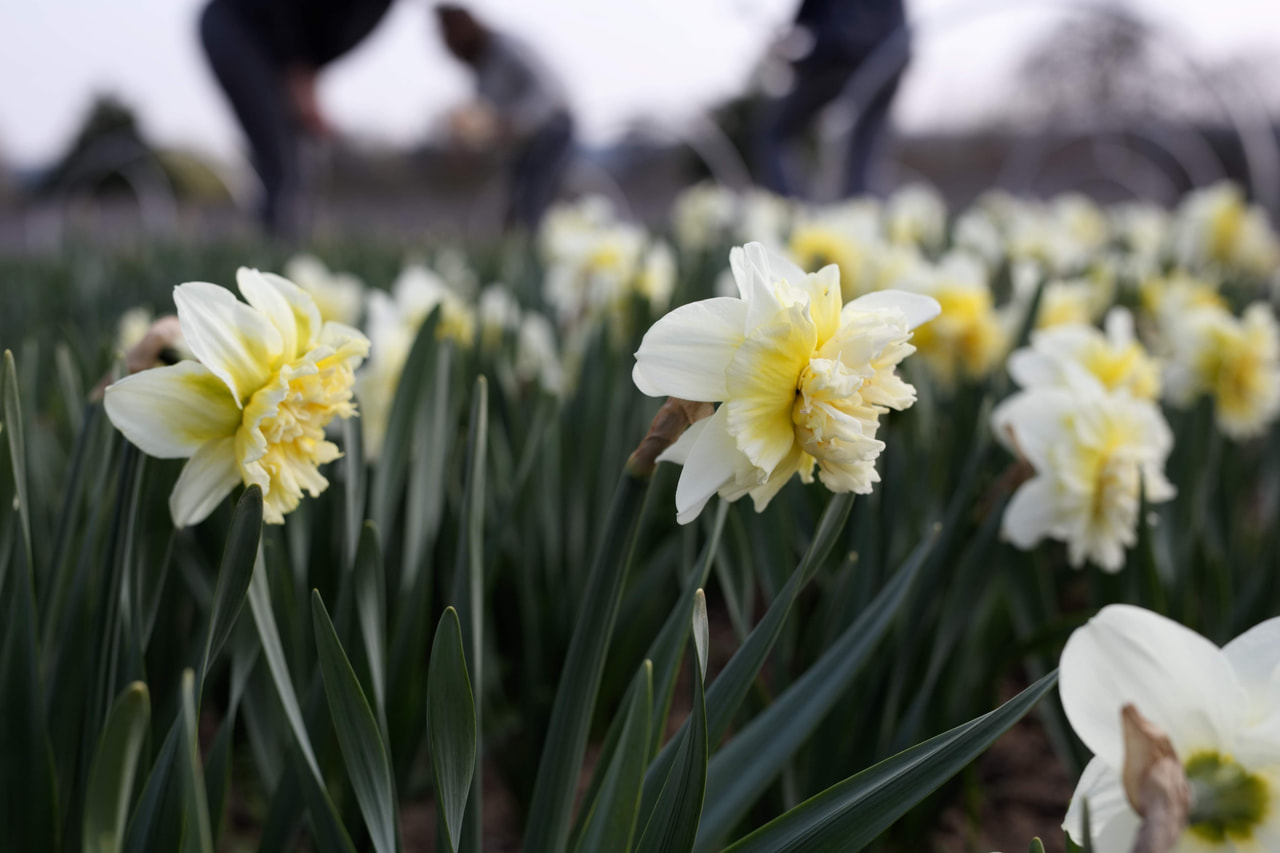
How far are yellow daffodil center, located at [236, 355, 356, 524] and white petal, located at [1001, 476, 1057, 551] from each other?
1.83 feet

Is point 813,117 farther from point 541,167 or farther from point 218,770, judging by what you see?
point 218,770

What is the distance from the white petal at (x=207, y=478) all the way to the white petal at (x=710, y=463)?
254mm

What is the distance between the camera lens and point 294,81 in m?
4.99

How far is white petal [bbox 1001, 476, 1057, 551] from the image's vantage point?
79cm

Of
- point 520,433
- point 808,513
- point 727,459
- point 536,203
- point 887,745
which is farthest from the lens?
point 536,203

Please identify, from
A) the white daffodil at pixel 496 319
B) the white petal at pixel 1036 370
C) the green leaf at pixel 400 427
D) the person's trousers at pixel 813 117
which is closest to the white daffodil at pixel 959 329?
the white petal at pixel 1036 370

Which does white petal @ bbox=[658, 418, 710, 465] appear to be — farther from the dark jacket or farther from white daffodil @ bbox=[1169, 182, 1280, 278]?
the dark jacket

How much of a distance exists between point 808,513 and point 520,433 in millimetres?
364

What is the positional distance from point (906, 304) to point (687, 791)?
283 mm

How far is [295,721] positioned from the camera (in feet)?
1.73

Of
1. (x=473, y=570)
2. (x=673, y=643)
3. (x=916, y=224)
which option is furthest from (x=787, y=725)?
(x=916, y=224)

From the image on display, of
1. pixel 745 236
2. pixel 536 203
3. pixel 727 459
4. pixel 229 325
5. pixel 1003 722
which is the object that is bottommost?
pixel 536 203

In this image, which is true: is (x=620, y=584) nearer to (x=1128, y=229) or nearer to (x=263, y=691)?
(x=263, y=691)

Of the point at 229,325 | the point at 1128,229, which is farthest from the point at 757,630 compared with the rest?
the point at 1128,229
